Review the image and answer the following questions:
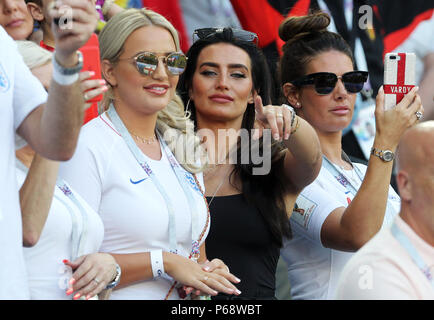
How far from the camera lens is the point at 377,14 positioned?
5090 mm

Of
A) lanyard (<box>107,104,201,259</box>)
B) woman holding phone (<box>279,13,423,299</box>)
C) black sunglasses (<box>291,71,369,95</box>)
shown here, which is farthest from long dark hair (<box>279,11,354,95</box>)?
lanyard (<box>107,104,201,259</box>)

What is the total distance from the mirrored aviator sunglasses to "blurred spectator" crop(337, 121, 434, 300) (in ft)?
3.36

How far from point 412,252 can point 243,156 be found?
135 cm

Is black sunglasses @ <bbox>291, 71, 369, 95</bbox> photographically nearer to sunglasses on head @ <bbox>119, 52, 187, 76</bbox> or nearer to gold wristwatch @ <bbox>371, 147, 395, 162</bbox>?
gold wristwatch @ <bbox>371, 147, 395, 162</bbox>

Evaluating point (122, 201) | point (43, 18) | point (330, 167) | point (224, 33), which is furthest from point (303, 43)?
point (122, 201)

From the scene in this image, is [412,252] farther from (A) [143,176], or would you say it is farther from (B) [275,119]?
(A) [143,176]

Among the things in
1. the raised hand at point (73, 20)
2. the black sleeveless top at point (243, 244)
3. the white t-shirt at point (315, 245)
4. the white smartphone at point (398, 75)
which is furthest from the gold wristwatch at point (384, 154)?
the raised hand at point (73, 20)

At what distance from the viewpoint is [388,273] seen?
2.11 meters

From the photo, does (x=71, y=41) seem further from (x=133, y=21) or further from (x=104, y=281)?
(x=133, y=21)

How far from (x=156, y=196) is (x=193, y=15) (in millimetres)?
2076

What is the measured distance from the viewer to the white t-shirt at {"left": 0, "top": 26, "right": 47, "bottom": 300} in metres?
1.99

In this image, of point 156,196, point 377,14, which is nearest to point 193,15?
point 377,14

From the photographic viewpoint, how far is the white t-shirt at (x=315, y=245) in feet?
10.7

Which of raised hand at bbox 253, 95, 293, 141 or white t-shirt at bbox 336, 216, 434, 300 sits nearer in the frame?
white t-shirt at bbox 336, 216, 434, 300
